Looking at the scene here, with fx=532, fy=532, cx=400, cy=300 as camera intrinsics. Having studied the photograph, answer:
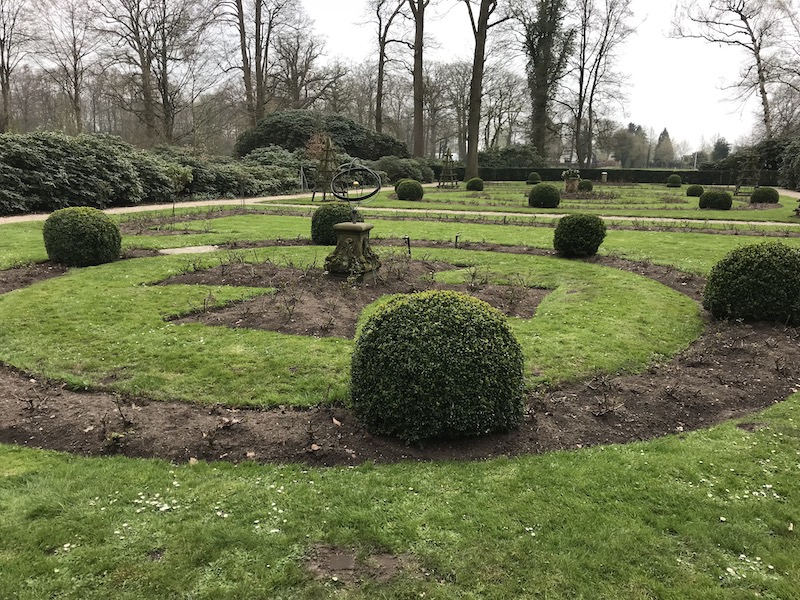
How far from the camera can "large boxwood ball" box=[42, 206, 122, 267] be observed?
9.51 m

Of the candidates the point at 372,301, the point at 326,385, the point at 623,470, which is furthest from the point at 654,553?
the point at 372,301

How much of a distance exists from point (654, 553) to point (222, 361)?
4.16m

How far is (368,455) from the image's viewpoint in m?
3.78

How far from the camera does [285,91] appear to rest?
41062mm

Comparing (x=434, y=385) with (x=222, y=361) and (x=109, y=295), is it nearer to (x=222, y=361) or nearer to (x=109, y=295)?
(x=222, y=361)

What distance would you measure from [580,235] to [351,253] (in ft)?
16.5

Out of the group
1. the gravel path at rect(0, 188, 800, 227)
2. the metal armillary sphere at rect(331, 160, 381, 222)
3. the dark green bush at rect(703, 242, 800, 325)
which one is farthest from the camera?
the gravel path at rect(0, 188, 800, 227)

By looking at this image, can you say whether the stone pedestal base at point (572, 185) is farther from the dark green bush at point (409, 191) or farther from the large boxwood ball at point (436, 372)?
the large boxwood ball at point (436, 372)

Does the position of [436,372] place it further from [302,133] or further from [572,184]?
[302,133]

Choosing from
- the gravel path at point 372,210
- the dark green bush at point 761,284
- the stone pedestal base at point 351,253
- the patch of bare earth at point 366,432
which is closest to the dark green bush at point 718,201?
the gravel path at point 372,210

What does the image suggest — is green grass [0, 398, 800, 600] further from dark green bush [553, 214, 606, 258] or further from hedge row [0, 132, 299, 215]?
hedge row [0, 132, 299, 215]

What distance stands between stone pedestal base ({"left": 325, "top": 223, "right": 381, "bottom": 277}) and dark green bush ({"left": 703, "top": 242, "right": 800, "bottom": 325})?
5.03 meters

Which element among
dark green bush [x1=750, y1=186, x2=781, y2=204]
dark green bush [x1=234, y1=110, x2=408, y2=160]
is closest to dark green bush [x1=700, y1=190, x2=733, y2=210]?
dark green bush [x1=750, y1=186, x2=781, y2=204]

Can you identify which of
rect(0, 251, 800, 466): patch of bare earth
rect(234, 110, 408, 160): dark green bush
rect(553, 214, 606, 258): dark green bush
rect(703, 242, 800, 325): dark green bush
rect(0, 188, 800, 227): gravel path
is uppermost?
rect(234, 110, 408, 160): dark green bush
